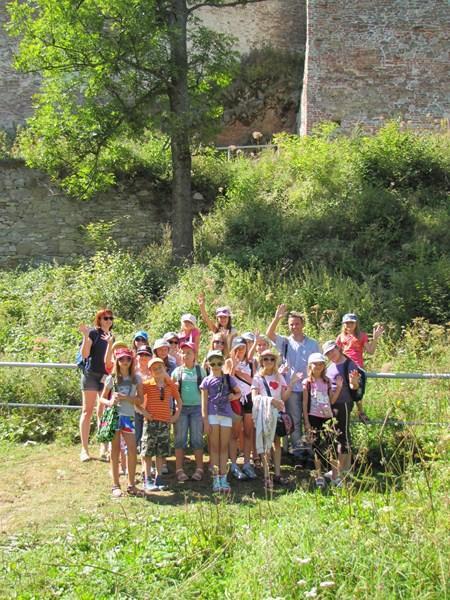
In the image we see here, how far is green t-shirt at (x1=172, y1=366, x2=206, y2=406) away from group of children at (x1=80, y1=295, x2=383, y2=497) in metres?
0.01

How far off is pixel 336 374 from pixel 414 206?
25.0 feet

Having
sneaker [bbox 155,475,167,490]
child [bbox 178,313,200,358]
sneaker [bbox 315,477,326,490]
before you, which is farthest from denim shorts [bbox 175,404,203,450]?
sneaker [bbox 315,477,326,490]

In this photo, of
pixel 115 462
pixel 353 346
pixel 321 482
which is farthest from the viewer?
pixel 353 346

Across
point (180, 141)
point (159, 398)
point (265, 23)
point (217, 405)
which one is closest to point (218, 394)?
point (217, 405)

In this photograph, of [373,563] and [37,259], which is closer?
[373,563]

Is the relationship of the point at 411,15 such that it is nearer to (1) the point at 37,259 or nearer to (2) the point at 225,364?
(1) the point at 37,259

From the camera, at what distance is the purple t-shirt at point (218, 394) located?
693cm

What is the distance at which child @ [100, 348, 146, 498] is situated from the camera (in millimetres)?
6660

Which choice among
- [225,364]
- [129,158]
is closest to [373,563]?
[225,364]

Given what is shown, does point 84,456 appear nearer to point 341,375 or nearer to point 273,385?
point 273,385

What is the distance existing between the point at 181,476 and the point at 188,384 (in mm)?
924

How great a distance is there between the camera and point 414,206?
1357 cm

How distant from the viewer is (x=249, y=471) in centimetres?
704

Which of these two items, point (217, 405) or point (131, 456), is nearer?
point (131, 456)
